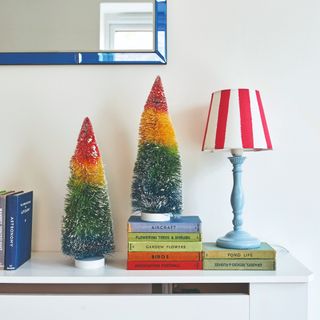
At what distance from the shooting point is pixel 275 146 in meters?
1.27

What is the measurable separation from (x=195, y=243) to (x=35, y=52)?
0.80m

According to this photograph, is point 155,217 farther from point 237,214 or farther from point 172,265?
point 237,214

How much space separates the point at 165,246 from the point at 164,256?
0.03 metres

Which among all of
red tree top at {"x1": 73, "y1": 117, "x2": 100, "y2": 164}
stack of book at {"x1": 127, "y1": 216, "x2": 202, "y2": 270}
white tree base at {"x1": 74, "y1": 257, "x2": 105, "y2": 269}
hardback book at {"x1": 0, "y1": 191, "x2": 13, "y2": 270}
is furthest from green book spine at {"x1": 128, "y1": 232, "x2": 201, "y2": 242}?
hardback book at {"x1": 0, "y1": 191, "x2": 13, "y2": 270}

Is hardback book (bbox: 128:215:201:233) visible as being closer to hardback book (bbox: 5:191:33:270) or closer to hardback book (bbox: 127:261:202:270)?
hardback book (bbox: 127:261:202:270)

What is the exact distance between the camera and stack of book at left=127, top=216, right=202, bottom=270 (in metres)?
1.02

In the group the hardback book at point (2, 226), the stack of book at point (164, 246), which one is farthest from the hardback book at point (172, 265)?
the hardback book at point (2, 226)

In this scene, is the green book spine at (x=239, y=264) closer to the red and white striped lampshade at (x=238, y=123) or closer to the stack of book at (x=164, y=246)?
the stack of book at (x=164, y=246)

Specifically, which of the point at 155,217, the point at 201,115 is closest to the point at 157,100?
the point at 201,115

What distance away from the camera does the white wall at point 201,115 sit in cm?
127

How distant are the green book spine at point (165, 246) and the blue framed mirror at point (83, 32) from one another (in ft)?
1.94

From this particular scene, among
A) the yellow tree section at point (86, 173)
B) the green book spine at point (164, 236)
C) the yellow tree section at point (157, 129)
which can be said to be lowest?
the green book spine at point (164, 236)

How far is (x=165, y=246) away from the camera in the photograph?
1.02 meters

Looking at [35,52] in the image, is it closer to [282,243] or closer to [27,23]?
[27,23]
